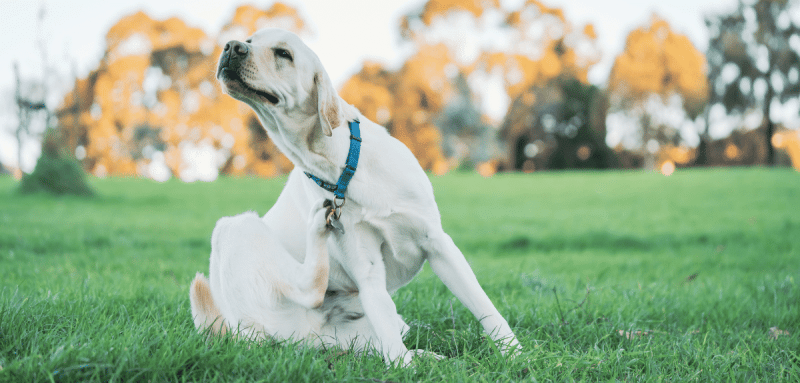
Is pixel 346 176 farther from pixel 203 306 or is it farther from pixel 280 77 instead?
pixel 203 306

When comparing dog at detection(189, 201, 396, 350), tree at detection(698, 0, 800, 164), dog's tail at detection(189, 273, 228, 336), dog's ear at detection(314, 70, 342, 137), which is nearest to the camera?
dog's ear at detection(314, 70, 342, 137)

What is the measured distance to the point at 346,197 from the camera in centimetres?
221

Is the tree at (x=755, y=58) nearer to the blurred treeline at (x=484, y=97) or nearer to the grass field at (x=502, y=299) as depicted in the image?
the blurred treeline at (x=484, y=97)

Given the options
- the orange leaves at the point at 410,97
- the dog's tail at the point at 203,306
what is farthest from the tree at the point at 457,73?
the dog's tail at the point at 203,306

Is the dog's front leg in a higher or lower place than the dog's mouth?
lower

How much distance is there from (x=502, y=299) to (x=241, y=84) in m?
2.18

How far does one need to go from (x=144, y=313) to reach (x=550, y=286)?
2.83 metres

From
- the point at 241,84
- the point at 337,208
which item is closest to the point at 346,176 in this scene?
the point at 337,208

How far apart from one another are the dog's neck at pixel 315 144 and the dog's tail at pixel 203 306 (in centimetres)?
87

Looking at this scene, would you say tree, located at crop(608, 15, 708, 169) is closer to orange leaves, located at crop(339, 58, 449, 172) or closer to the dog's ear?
orange leaves, located at crop(339, 58, 449, 172)

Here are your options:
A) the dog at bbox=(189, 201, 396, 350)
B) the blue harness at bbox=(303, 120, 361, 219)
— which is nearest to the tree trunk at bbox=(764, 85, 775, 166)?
the dog at bbox=(189, 201, 396, 350)

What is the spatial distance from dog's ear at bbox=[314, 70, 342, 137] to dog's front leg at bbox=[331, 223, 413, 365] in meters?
0.45

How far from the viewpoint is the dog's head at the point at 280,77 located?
6.99 feet

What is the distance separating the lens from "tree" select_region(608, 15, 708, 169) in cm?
2817
